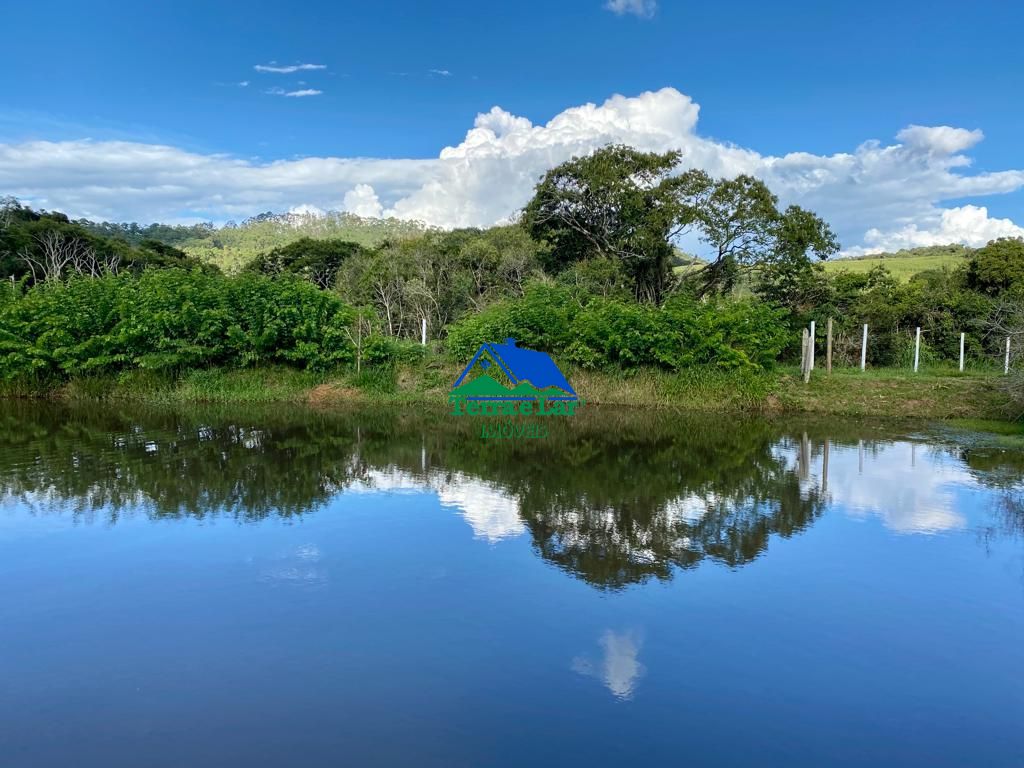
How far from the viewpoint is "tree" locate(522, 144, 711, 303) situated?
19438 millimetres

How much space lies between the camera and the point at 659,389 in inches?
645

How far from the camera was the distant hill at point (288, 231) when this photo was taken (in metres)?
51.8

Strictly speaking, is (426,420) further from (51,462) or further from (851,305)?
(851,305)

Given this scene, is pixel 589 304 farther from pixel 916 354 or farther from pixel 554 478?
pixel 554 478

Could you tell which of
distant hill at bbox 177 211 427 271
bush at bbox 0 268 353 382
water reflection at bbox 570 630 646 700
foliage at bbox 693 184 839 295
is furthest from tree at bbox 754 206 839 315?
distant hill at bbox 177 211 427 271

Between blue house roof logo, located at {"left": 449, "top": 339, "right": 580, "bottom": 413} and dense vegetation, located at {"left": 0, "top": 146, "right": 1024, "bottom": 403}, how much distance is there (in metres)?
0.32

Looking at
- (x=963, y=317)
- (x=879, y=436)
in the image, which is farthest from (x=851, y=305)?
(x=879, y=436)

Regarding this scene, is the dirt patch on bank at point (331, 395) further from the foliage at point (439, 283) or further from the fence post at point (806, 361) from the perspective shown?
the fence post at point (806, 361)

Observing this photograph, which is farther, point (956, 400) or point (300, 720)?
point (956, 400)

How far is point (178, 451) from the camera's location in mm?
10977

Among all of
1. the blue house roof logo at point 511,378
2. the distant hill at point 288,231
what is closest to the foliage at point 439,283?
the blue house roof logo at point 511,378

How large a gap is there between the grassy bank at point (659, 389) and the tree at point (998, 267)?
5.55 meters

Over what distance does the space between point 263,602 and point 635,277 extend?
17477 millimetres

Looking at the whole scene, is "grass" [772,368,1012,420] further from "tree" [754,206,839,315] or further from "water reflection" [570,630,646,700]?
"water reflection" [570,630,646,700]
